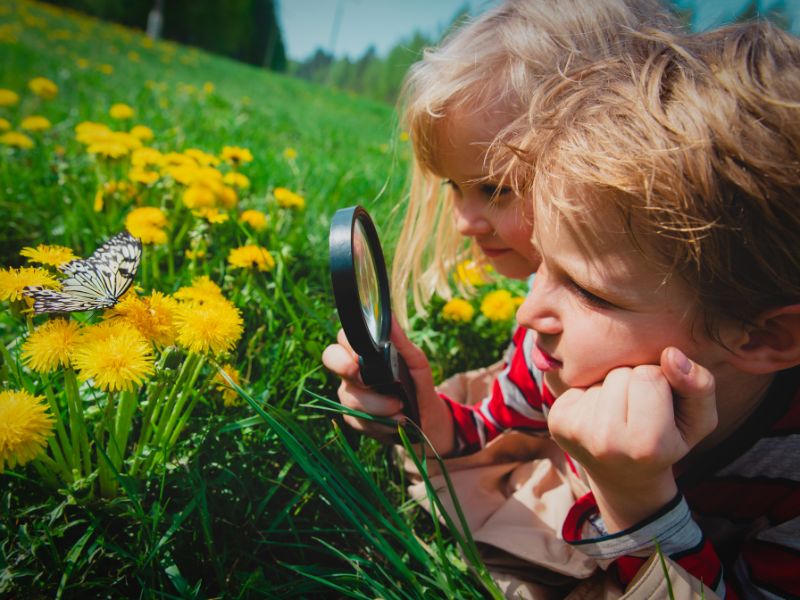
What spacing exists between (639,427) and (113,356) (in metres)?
0.96

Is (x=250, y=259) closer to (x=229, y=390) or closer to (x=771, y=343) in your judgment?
(x=229, y=390)

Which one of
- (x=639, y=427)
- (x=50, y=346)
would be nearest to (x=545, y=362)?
(x=639, y=427)

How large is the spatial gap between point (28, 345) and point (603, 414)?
1.08 meters

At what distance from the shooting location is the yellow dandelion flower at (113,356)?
2.85ft

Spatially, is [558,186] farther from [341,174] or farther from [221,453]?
[341,174]

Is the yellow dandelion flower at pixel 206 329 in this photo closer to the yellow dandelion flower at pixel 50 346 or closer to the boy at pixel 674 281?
the yellow dandelion flower at pixel 50 346

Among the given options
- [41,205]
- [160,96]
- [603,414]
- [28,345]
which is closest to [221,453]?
[28,345]

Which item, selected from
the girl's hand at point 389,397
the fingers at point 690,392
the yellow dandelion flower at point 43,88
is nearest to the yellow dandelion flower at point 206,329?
the girl's hand at point 389,397

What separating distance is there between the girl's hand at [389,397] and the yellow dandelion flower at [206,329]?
359mm

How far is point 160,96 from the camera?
5.55 m

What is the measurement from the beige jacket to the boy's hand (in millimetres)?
132

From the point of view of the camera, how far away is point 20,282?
97 cm

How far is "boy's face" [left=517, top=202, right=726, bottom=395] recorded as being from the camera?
3.26ft

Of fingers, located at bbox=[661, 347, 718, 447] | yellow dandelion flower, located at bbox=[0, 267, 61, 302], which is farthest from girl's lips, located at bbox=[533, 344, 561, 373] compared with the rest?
yellow dandelion flower, located at bbox=[0, 267, 61, 302]
